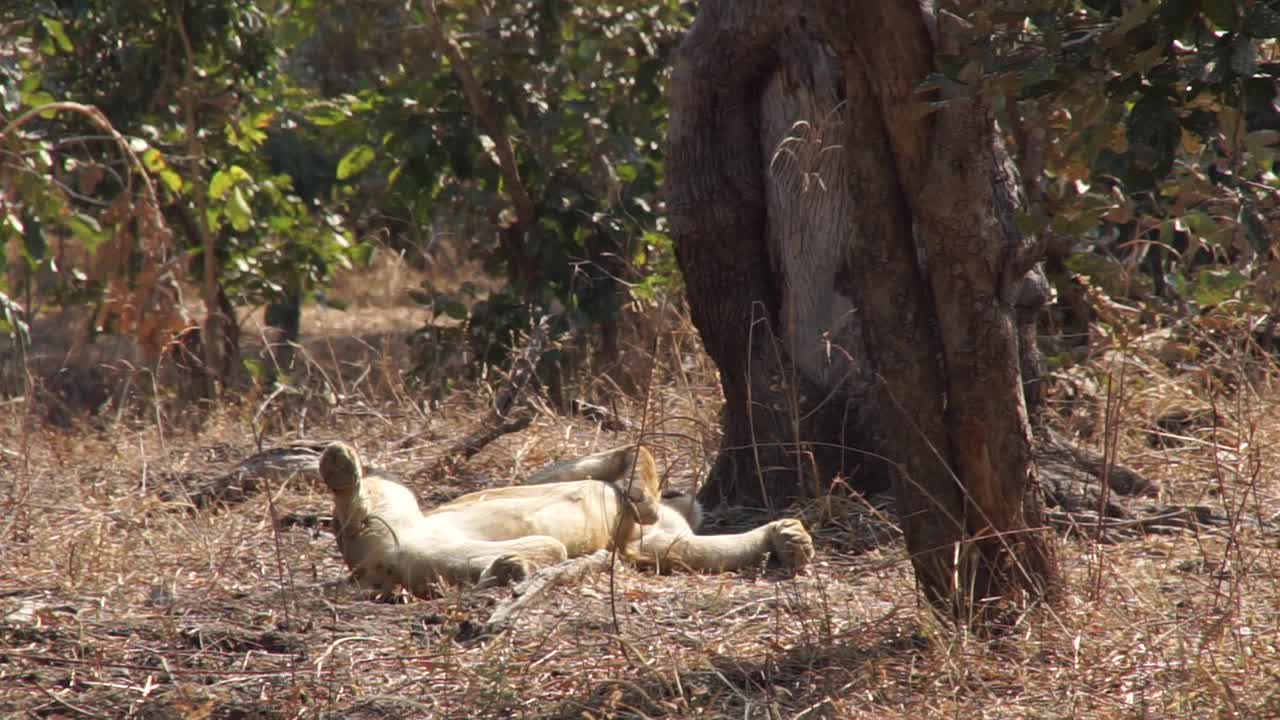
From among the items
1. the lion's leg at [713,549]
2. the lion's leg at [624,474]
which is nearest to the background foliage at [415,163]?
the lion's leg at [624,474]

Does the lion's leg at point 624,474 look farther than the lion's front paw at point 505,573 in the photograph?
Yes

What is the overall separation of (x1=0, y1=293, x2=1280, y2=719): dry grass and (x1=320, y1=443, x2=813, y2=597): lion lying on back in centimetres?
9

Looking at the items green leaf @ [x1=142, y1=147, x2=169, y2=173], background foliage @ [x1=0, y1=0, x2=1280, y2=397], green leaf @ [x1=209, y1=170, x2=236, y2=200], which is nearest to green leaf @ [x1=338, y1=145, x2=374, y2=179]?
background foliage @ [x1=0, y1=0, x2=1280, y2=397]

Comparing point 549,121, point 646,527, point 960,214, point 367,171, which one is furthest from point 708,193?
point 367,171

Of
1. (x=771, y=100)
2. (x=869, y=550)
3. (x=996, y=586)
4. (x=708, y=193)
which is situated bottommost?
(x=869, y=550)

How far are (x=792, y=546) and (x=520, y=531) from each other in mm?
740

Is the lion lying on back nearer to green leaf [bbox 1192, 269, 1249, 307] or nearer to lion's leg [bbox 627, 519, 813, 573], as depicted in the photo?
lion's leg [bbox 627, 519, 813, 573]

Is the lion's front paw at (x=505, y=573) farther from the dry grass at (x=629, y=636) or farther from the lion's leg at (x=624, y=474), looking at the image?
the lion's leg at (x=624, y=474)

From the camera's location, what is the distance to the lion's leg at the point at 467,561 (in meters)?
3.58

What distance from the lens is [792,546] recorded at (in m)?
3.92

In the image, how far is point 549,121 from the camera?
7.28m

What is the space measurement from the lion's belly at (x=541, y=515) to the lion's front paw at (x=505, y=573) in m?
0.23

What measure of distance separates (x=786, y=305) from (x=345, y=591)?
1.70 meters

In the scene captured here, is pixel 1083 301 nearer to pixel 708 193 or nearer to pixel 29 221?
pixel 708 193
